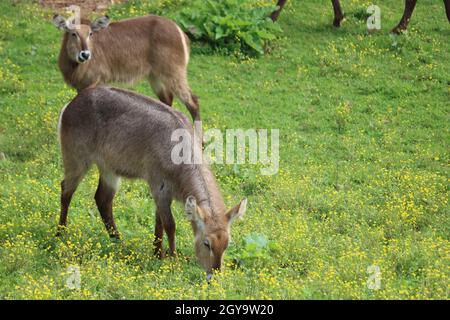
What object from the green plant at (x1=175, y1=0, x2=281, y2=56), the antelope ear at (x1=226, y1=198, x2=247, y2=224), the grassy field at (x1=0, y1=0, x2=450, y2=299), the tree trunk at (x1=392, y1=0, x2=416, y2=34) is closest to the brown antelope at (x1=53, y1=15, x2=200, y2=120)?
the grassy field at (x1=0, y1=0, x2=450, y2=299)

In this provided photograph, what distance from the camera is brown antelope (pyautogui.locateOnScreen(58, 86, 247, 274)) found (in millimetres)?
6793

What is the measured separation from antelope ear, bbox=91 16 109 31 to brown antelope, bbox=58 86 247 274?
248 cm

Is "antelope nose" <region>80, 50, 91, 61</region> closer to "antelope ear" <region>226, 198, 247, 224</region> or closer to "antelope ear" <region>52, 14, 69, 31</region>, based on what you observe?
"antelope ear" <region>52, 14, 69, 31</region>

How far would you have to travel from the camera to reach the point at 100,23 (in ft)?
32.7

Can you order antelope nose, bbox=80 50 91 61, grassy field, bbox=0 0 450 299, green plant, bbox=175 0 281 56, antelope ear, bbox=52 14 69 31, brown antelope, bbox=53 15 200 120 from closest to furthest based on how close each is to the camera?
grassy field, bbox=0 0 450 299 < antelope nose, bbox=80 50 91 61 < antelope ear, bbox=52 14 69 31 < brown antelope, bbox=53 15 200 120 < green plant, bbox=175 0 281 56

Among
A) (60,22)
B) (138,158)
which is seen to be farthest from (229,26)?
(138,158)

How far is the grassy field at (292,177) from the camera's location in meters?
6.75

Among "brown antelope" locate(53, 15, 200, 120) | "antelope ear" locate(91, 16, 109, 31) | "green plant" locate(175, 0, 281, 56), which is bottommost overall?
"green plant" locate(175, 0, 281, 56)

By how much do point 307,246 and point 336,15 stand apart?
7.51 m

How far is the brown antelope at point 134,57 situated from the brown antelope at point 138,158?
2341 millimetres

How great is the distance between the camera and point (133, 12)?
13.9 meters

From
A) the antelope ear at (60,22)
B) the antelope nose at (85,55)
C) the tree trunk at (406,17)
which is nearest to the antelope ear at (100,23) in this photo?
the antelope ear at (60,22)

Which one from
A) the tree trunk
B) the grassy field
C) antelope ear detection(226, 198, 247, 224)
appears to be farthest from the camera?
the tree trunk

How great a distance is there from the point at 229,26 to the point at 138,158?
6.09 metres
